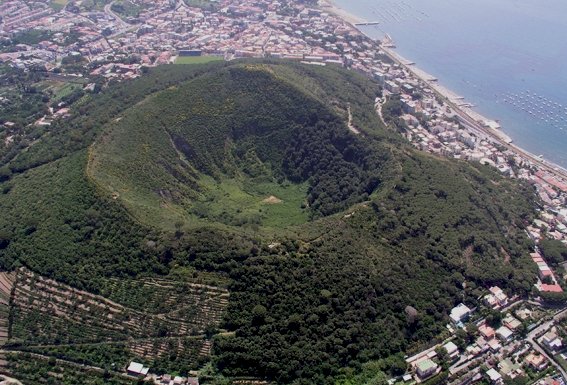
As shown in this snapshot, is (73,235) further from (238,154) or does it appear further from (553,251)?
(553,251)

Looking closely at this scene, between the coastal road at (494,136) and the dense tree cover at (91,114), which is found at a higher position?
the coastal road at (494,136)

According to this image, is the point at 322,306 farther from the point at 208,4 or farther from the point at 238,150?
the point at 208,4

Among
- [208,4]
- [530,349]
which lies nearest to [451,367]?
[530,349]

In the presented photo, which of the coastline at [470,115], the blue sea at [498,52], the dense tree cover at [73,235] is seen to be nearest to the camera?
the dense tree cover at [73,235]

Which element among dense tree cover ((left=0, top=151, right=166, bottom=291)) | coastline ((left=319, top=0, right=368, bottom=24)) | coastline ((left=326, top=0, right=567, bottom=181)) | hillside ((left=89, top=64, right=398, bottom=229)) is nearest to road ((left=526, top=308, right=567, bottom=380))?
hillside ((left=89, top=64, right=398, bottom=229))

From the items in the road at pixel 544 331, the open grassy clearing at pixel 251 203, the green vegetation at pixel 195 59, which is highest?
the road at pixel 544 331

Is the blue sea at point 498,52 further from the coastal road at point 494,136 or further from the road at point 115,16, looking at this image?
the road at point 115,16

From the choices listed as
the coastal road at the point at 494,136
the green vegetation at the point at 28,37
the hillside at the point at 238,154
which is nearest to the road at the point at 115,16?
the green vegetation at the point at 28,37

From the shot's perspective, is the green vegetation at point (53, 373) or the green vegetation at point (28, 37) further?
the green vegetation at point (28, 37)
